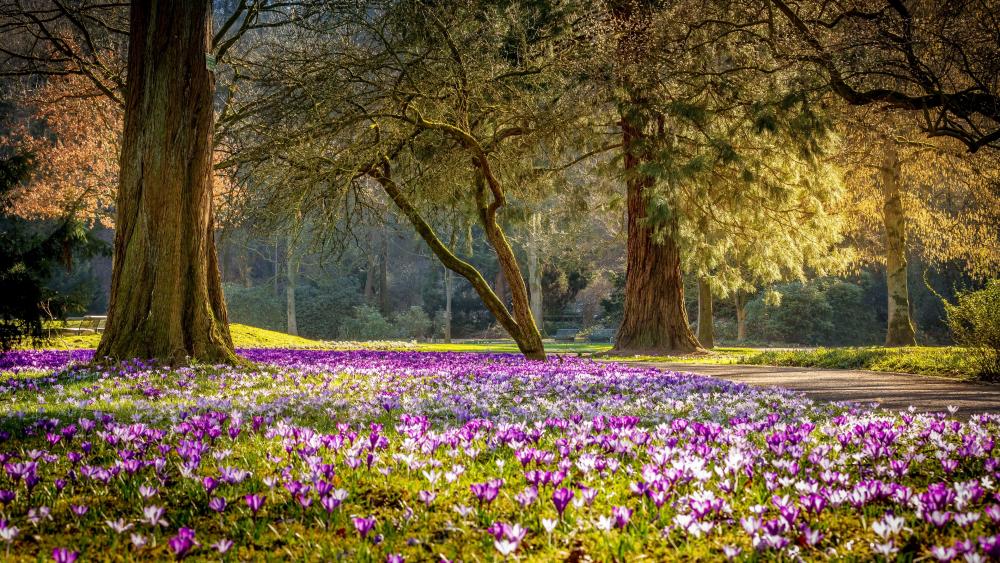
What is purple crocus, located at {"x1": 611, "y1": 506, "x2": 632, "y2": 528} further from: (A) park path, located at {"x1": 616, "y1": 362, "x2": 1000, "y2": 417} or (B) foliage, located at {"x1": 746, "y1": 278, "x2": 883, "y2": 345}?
(B) foliage, located at {"x1": 746, "y1": 278, "x2": 883, "y2": 345}

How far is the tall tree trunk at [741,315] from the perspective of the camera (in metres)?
33.4

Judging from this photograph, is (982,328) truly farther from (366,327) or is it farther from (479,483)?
(366,327)

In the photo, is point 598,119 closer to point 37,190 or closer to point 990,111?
point 990,111

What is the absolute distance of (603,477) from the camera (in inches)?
121

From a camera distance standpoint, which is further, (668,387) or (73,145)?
(73,145)

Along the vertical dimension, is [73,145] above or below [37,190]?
above

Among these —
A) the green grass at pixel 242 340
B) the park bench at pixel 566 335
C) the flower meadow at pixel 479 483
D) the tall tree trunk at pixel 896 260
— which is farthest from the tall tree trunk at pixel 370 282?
the flower meadow at pixel 479 483

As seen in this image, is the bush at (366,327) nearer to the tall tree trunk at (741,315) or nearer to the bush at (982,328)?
the tall tree trunk at (741,315)

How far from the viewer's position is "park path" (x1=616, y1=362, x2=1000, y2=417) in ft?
21.1

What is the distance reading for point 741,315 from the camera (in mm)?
33719

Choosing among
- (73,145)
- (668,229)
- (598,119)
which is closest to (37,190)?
(73,145)

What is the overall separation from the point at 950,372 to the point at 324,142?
10.7 meters

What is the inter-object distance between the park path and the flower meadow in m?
1.68

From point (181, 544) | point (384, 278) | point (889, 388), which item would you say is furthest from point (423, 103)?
point (384, 278)
